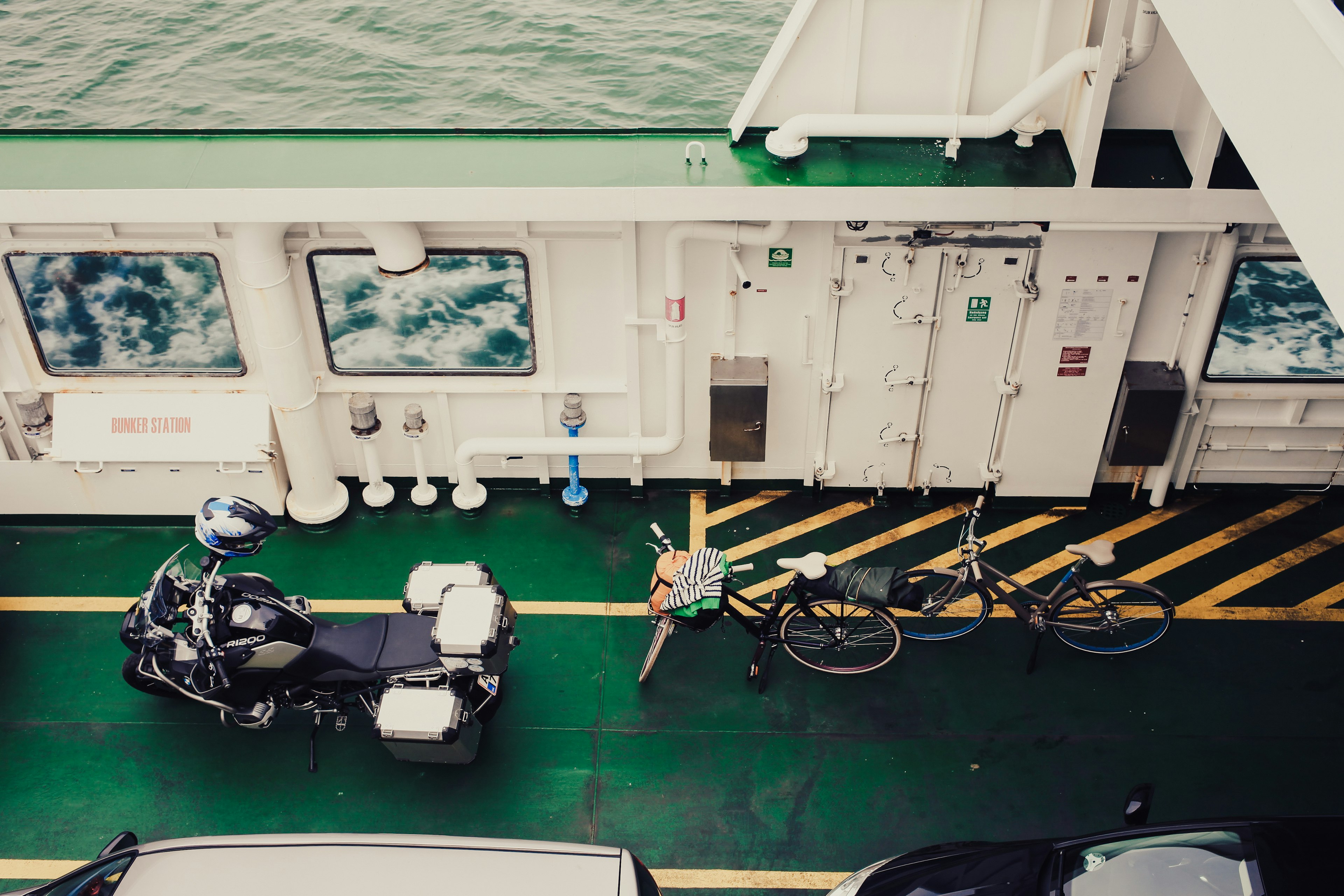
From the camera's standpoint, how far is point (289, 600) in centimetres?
687

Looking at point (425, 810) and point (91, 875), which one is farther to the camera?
point (425, 810)

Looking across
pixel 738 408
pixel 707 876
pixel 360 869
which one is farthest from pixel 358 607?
pixel 707 876

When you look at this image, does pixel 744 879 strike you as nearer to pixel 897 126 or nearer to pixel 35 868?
pixel 35 868

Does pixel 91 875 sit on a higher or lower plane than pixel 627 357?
lower

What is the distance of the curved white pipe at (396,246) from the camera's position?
7055 mm

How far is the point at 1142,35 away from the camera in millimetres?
6148

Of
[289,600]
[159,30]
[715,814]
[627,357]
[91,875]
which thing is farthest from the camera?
[159,30]

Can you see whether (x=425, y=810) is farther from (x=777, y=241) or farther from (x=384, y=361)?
(x=777, y=241)

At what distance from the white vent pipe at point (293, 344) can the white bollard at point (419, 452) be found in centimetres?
61

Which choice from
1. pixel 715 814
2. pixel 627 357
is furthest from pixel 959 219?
pixel 715 814

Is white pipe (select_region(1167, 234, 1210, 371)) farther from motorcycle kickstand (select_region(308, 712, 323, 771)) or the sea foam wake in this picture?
motorcycle kickstand (select_region(308, 712, 323, 771))

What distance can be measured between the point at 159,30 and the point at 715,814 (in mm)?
8300

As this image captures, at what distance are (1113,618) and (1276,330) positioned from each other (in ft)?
9.32

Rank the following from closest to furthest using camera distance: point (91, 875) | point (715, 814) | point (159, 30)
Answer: point (91, 875) → point (715, 814) → point (159, 30)
